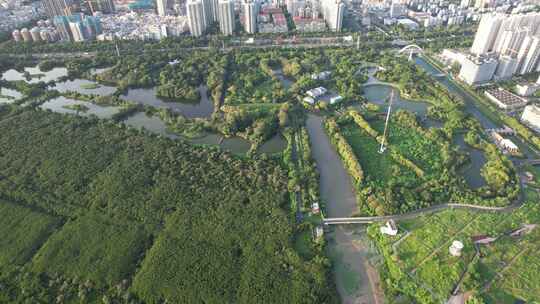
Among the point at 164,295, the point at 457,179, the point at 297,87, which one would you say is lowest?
the point at 164,295

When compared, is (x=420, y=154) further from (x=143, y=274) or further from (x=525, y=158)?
(x=143, y=274)

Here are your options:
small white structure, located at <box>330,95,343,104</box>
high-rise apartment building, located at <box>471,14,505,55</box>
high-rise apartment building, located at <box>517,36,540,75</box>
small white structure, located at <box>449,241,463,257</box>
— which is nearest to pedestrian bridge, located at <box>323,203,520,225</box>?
small white structure, located at <box>449,241,463,257</box>

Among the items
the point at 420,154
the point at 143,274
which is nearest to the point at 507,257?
the point at 420,154

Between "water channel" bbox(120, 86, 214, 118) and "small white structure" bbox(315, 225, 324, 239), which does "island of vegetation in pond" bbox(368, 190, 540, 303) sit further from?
"water channel" bbox(120, 86, 214, 118)

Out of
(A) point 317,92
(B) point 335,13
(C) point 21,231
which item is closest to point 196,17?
(B) point 335,13

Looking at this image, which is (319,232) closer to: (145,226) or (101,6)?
(145,226)

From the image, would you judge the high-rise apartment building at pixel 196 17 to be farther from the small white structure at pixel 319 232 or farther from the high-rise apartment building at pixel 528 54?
the high-rise apartment building at pixel 528 54
